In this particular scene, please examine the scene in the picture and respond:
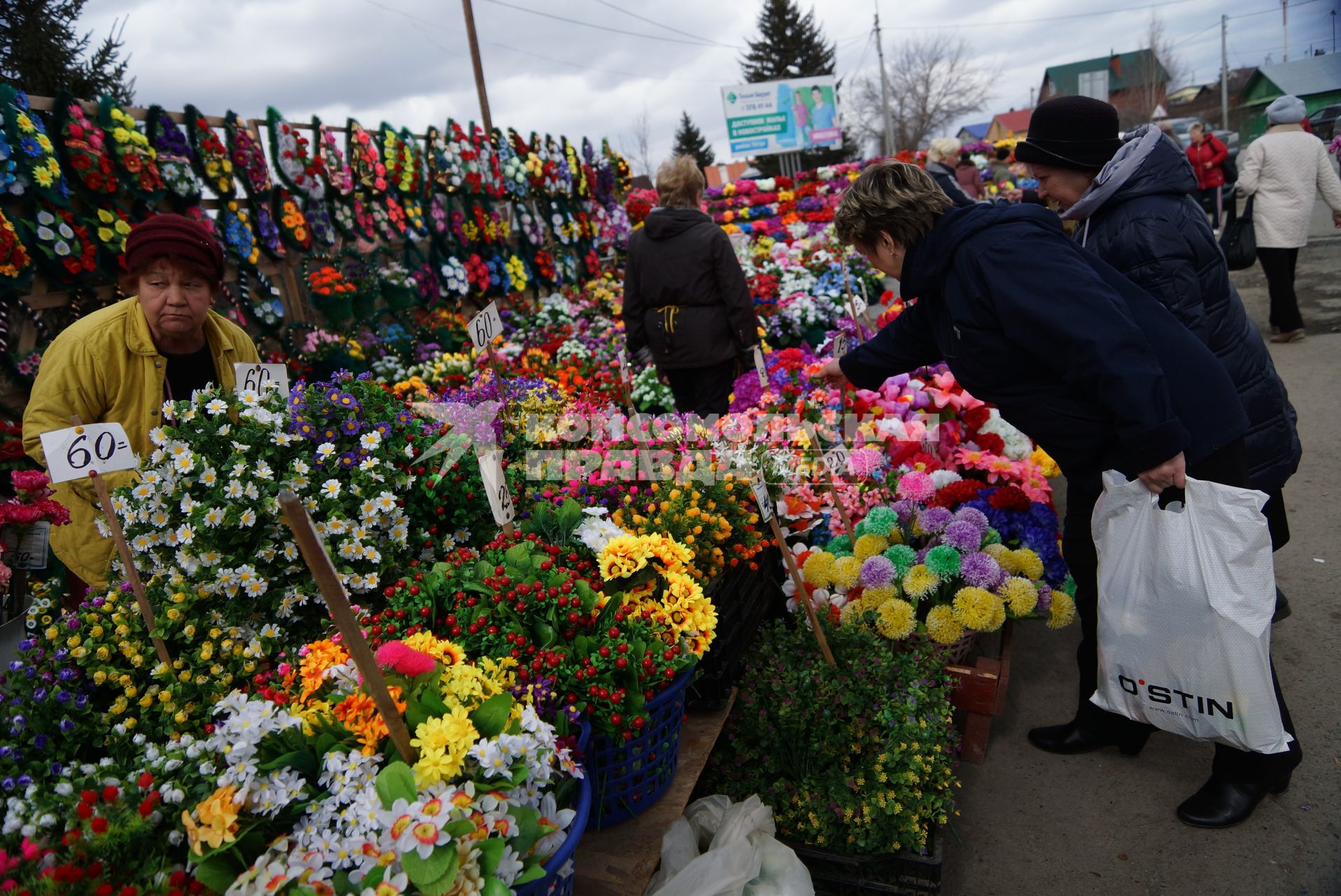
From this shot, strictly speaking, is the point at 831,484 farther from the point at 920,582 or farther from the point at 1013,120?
the point at 1013,120

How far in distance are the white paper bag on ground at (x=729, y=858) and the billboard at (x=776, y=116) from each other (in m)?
18.8

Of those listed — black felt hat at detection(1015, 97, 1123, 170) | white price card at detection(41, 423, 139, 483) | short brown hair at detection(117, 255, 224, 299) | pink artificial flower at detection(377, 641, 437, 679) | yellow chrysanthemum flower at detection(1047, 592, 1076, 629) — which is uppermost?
short brown hair at detection(117, 255, 224, 299)

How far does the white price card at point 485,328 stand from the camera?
2398mm

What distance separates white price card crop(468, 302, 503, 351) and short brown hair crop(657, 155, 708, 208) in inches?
75.5

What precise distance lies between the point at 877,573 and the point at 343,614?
182 cm

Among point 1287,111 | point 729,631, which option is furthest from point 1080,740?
point 1287,111

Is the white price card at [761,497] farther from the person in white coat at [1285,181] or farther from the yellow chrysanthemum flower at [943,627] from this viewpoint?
the person in white coat at [1285,181]

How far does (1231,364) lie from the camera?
2.16 meters

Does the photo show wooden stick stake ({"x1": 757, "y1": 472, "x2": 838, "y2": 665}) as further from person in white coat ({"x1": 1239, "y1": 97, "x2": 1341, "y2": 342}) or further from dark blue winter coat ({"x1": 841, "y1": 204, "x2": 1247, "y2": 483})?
person in white coat ({"x1": 1239, "y1": 97, "x2": 1341, "y2": 342})

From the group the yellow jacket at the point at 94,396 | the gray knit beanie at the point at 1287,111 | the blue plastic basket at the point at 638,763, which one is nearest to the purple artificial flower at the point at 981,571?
the blue plastic basket at the point at 638,763

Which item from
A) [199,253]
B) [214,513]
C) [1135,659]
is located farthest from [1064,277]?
[199,253]

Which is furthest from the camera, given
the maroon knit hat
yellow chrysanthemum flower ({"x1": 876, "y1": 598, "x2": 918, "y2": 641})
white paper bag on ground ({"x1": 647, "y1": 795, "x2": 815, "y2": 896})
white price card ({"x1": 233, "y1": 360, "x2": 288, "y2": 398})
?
yellow chrysanthemum flower ({"x1": 876, "y1": 598, "x2": 918, "y2": 641})

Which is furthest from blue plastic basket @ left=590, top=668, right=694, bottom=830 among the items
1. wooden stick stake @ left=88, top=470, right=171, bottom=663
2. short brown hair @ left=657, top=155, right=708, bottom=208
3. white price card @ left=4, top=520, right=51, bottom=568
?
short brown hair @ left=657, top=155, right=708, bottom=208

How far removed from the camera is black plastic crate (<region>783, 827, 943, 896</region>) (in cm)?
186
